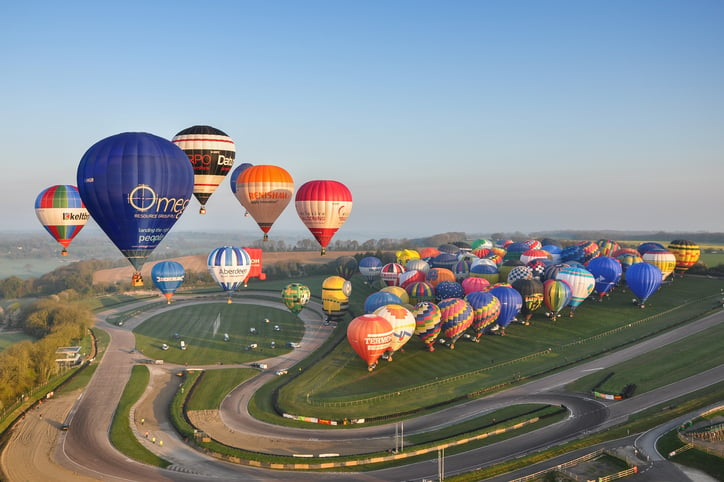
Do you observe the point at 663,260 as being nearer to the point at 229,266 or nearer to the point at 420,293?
the point at 420,293

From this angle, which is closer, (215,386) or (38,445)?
(38,445)

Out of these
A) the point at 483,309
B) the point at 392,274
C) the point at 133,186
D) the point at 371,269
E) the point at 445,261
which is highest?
the point at 133,186

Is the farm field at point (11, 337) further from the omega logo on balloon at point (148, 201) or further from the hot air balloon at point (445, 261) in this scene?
the hot air balloon at point (445, 261)

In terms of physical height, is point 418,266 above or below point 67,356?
above

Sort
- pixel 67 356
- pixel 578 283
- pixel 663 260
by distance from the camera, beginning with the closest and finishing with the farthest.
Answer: pixel 67 356, pixel 578 283, pixel 663 260

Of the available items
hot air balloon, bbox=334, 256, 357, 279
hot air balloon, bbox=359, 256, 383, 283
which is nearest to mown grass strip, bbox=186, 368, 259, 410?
hot air balloon, bbox=359, 256, 383, 283

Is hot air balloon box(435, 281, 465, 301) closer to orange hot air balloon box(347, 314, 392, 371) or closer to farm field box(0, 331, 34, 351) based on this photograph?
orange hot air balloon box(347, 314, 392, 371)

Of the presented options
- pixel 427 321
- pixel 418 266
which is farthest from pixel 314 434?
pixel 418 266

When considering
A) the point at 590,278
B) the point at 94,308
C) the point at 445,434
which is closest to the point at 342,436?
the point at 445,434
